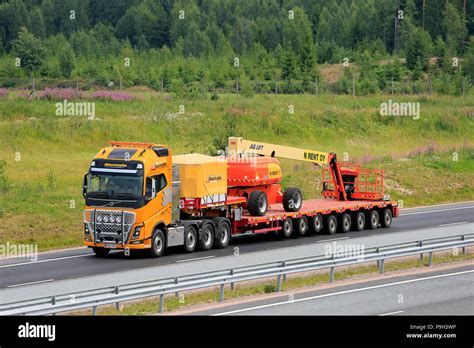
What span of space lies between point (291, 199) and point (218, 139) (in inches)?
479

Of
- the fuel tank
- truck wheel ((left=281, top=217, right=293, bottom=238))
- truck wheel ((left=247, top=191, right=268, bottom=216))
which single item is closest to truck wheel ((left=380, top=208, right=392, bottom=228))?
truck wheel ((left=281, top=217, right=293, bottom=238))

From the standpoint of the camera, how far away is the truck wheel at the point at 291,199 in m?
37.0

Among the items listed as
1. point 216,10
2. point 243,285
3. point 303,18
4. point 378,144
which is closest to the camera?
point 243,285

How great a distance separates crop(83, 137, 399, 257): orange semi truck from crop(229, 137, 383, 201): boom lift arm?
0.04 m

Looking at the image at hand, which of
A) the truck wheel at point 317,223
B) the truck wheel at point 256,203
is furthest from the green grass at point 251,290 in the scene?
the truck wheel at point 317,223

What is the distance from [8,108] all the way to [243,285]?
32952 millimetres

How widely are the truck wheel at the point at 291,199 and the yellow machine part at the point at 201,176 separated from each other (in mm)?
2462

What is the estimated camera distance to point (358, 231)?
131 feet

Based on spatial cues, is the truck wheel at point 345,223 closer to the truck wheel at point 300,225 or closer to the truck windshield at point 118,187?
the truck wheel at point 300,225

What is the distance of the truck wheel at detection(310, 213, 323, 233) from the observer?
38125mm

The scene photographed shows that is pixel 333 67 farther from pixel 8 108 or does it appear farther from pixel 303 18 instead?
pixel 8 108

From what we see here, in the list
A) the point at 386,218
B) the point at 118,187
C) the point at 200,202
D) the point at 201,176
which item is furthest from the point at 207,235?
the point at 386,218

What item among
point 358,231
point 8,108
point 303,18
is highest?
point 303,18
